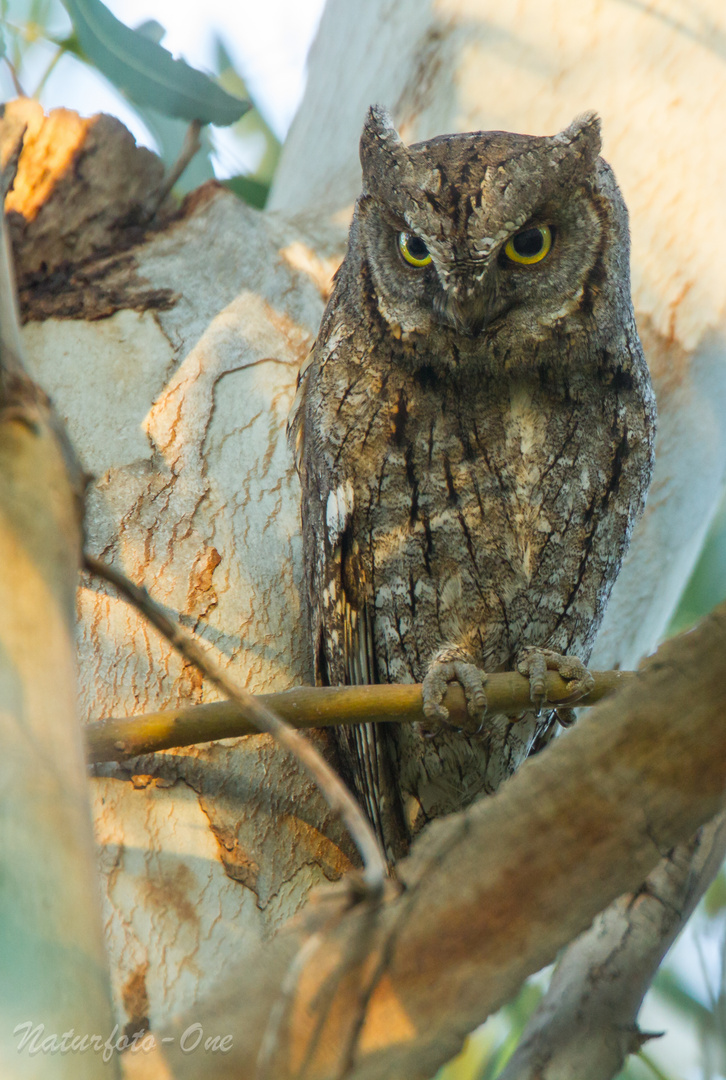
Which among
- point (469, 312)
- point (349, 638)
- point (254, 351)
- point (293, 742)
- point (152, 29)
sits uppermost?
point (152, 29)

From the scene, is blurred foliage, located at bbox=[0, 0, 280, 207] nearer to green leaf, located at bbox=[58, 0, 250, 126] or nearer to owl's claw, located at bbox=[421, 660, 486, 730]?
green leaf, located at bbox=[58, 0, 250, 126]

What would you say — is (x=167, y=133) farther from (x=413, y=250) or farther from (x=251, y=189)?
(x=413, y=250)

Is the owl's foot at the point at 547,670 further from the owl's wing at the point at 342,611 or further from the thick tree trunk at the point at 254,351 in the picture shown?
the thick tree trunk at the point at 254,351

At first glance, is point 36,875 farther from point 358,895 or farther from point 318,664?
point 318,664

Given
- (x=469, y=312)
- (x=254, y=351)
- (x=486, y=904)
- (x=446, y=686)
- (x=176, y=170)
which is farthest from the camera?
(x=176, y=170)

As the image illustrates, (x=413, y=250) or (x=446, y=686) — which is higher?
(x=413, y=250)

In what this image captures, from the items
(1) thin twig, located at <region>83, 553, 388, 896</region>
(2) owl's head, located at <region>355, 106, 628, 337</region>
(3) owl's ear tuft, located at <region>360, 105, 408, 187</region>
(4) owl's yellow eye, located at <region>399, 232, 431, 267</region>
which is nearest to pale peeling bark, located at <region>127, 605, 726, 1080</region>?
(1) thin twig, located at <region>83, 553, 388, 896</region>

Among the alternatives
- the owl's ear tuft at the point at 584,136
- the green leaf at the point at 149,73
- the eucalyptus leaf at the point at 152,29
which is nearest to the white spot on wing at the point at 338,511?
the owl's ear tuft at the point at 584,136

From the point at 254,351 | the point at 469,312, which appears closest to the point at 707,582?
the point at 254,351
